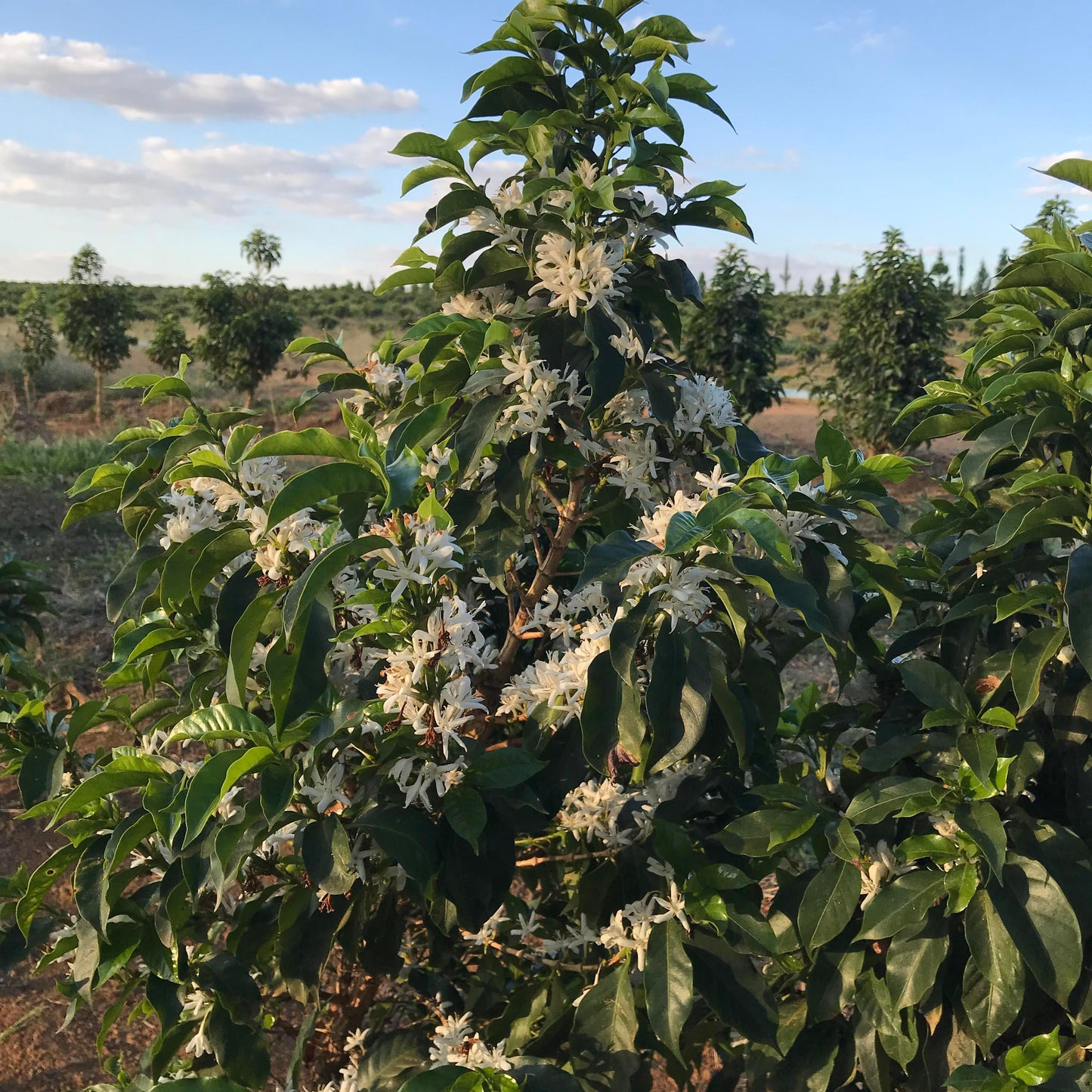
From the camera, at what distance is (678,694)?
3.23ft

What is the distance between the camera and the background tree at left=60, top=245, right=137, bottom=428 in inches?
631

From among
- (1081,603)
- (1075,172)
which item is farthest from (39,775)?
(1075,172)

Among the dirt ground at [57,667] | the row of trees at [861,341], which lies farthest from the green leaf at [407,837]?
the row of trees at [861,341]

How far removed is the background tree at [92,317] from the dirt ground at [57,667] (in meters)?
8.99

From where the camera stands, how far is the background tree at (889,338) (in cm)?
949

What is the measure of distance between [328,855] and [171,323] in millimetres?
17133

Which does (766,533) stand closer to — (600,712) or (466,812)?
(600,712)

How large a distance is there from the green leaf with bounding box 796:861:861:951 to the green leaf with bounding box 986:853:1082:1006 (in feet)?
0.51

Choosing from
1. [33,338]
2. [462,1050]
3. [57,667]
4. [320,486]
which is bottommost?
[57,667]

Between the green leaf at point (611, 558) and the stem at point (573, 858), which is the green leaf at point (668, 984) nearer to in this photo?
the stem at point (573, 858)

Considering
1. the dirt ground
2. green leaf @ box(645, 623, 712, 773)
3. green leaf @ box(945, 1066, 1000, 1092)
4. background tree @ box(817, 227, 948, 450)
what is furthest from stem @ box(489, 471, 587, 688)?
background tree @ box(817, 227, 948, 450)

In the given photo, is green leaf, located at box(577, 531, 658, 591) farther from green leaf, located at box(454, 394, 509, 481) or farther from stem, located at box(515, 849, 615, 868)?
stem, located at box(515, 849, 615, 868)

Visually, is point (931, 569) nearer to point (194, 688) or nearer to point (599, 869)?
point (599, 869)

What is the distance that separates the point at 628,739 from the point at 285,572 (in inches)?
18.1
